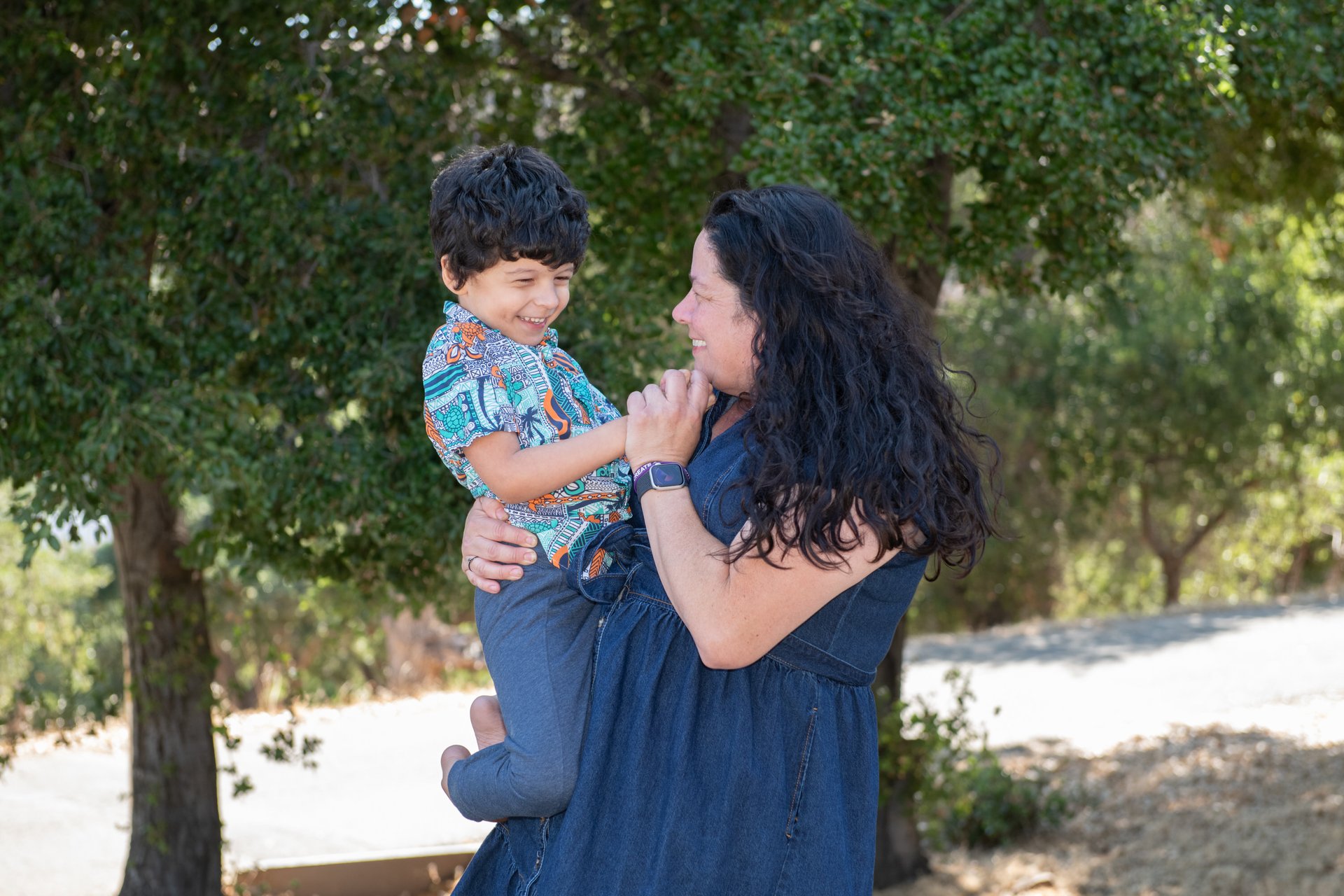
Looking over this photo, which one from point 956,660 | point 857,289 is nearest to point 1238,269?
point 956,660

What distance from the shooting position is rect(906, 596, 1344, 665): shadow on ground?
39.0 feet

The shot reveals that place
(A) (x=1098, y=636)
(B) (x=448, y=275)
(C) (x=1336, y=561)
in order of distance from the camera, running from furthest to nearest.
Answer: (C) (x=1336, y=561) → (A) (x=1098, y=636) → (B) (x=448, y=275)

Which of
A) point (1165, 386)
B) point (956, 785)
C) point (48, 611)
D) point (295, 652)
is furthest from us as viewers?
point (295, 652)

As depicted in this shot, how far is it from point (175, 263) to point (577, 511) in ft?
9.18

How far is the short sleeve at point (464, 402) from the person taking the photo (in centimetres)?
207

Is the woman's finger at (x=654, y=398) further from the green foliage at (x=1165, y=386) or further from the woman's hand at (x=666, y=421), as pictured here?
the green foliage at (x=1165, y=386)

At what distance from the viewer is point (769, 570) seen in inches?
70.5

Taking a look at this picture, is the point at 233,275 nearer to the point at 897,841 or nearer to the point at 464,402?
the point at 464,402

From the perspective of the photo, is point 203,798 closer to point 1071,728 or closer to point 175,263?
point 175,263

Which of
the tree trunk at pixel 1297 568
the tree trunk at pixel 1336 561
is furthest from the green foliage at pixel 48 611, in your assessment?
the tree trunk at pixel 1297 568

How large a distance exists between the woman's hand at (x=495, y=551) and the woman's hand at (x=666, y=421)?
0.80ft

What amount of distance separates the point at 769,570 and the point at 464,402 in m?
0.62

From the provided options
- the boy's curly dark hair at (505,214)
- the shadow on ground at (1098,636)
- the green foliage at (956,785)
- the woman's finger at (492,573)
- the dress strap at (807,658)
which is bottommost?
the green foliage at (956,785)

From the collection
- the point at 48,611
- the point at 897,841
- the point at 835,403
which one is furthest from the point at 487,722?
the point at 48,611
